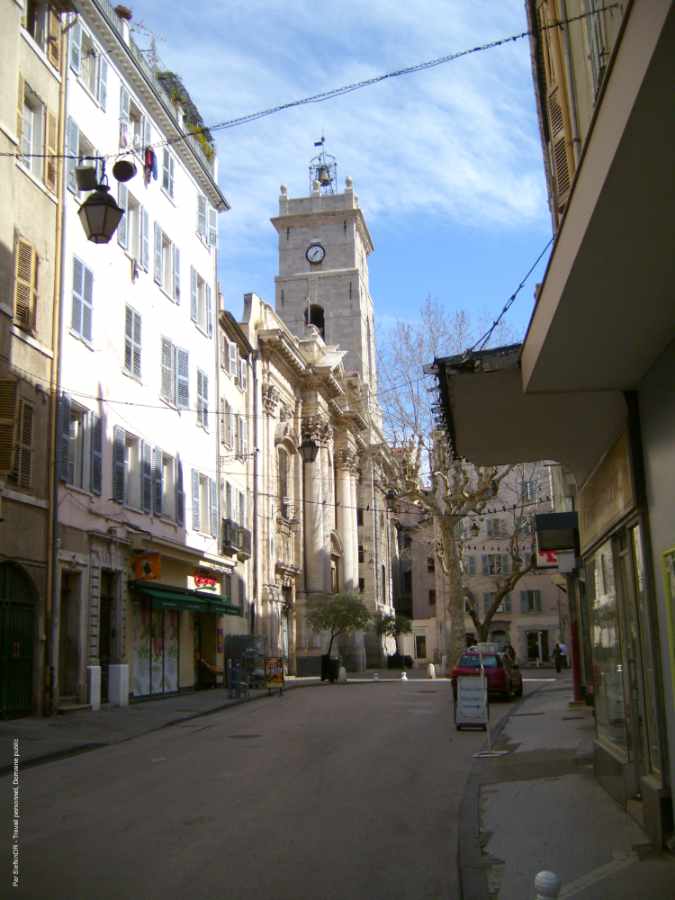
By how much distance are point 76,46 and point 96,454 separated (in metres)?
9.78

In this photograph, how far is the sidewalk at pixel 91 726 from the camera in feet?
49.4

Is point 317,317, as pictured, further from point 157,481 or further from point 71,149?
point 71,149

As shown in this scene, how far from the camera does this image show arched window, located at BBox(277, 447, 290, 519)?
46500 mm

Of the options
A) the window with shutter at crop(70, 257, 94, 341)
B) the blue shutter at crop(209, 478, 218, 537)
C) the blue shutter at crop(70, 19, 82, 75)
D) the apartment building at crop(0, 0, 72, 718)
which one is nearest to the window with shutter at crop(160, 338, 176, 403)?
the blue shutter at crop(209, 478, 218, 537)

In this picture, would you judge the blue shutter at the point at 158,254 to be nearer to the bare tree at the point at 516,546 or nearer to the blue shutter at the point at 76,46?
the blue shutter at the point at 76,46

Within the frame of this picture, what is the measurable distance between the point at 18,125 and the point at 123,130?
663cm

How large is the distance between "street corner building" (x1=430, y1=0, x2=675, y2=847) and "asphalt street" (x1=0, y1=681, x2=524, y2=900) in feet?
6.88

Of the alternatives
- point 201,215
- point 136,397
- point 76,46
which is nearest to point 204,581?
point 136,397

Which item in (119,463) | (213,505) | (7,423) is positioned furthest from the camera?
(213,505)

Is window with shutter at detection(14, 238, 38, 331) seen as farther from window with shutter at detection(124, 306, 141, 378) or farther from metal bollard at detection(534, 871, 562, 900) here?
metal bollard at detection(534, 871, 562, 900)

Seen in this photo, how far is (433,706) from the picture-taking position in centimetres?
2495

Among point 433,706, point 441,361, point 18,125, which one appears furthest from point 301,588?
point 441,361

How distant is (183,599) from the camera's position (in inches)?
1116

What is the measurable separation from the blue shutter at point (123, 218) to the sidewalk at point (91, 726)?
11.9 meters
